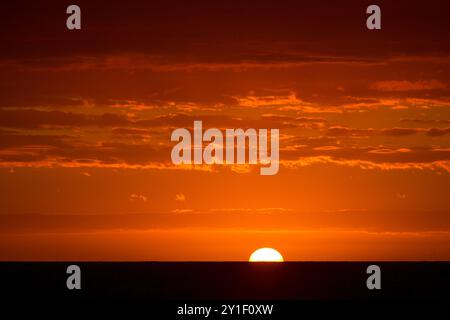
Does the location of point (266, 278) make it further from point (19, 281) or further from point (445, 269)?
point (445, 269)

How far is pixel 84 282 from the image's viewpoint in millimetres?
82375

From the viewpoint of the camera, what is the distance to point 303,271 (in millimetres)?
106688
